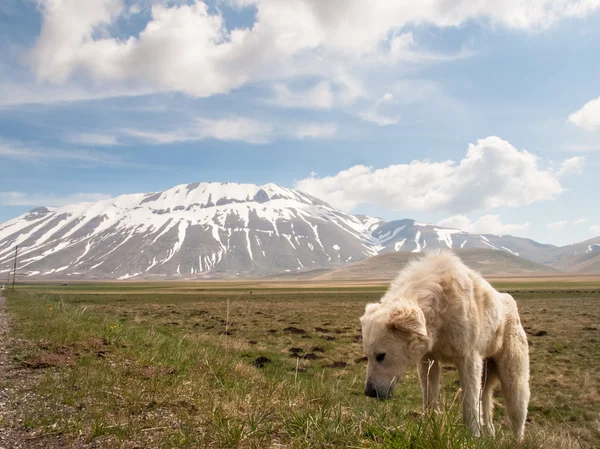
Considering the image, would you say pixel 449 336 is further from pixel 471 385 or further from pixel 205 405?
pixel 205 405

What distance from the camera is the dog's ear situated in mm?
5820

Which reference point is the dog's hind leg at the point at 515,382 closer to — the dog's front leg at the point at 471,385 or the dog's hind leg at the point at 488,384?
the dog's hind leg at the point at 488,384

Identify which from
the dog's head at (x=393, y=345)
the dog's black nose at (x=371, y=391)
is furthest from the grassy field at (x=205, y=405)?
the dog's head at (x=393, y=345)

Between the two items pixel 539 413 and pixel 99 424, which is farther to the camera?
pixel 539 413

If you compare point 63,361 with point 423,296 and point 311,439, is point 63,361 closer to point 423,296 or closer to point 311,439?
point 311,439

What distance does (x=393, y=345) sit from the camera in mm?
5953

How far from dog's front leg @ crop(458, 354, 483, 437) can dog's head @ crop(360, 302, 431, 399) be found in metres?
0.67

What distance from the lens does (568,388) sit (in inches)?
521

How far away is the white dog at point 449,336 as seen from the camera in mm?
5961

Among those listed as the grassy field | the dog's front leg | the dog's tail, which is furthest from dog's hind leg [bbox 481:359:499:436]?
the dog's front leg

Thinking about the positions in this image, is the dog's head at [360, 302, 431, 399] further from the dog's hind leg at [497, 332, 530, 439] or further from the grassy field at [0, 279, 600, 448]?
the dog's hind leg at [497, 332, 530, 439]

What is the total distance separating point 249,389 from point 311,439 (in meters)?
2.54

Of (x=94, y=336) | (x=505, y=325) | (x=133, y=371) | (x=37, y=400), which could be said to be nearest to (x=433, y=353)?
(x=505, y=325)

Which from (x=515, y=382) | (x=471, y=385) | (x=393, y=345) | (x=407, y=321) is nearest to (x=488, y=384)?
(x=515, y=382)
